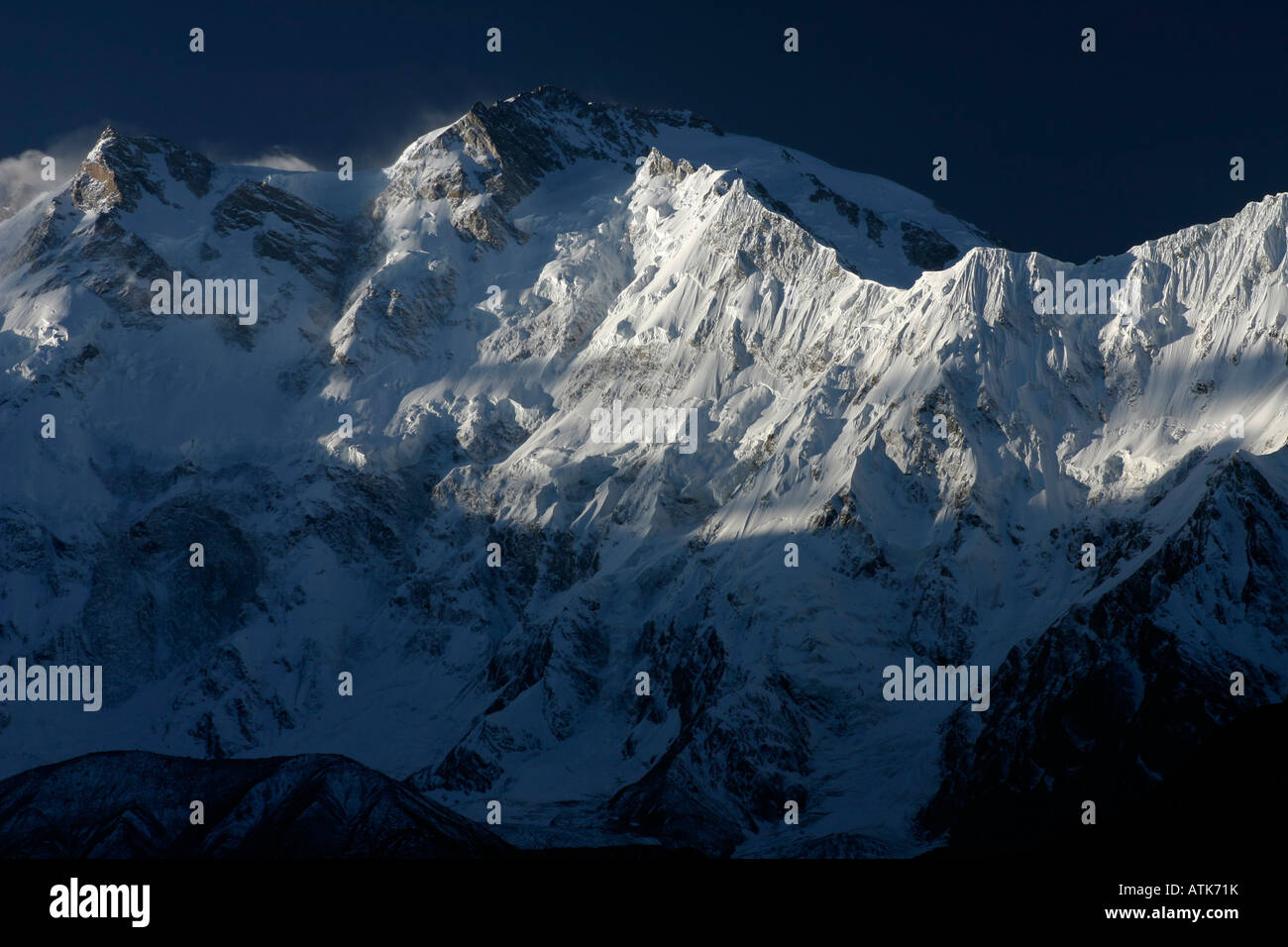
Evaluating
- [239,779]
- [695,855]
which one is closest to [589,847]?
[695,855]

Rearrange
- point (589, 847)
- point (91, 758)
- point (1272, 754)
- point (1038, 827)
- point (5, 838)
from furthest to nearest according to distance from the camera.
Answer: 1. point (1038, 827)
2. point (589, 847)
3. point (91, 758)
4. point (5, 838)
5. point (1272, 754)

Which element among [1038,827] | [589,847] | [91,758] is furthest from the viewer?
[1038,827]
